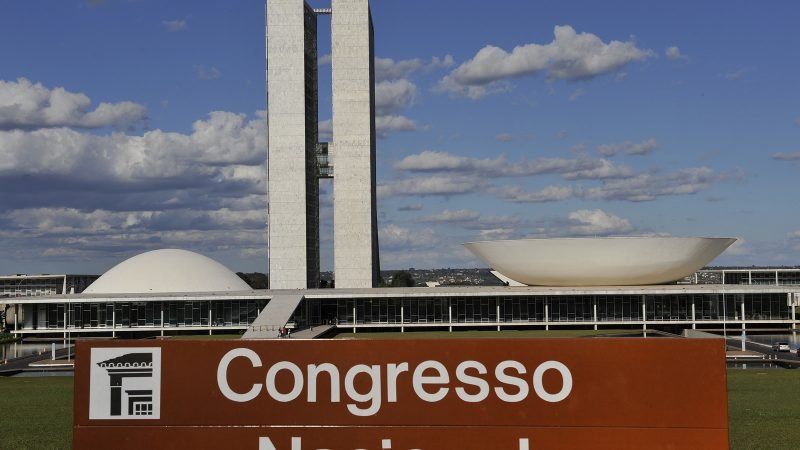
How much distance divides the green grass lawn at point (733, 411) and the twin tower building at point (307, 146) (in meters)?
40.0

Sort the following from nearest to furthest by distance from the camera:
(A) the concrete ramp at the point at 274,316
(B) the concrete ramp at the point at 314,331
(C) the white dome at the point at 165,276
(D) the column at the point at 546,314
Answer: (A) the concrete ramp at the point at 274,316
(B) the concrete ramp at the point at 314,331
(D) the column at the point at 546,314
(C) the white dome at the point at 165,276

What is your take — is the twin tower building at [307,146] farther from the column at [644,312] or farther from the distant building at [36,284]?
the distant building at [36,284]

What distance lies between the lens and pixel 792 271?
115 meters

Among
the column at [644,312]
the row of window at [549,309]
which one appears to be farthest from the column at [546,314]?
the column at [644,312]

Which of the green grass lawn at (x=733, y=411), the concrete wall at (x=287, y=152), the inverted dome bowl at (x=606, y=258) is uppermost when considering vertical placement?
the concrete wall at (x=287, y=152)

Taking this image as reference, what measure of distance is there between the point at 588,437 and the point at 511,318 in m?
56.7

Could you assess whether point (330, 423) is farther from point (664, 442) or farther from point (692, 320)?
point (692, 320)

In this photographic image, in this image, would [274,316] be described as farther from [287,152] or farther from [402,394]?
[402,394]

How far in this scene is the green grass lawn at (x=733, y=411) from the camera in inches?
698

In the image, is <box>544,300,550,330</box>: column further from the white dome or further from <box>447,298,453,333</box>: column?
the white dome

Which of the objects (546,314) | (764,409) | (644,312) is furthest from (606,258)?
(764,409)

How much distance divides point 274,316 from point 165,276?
57.4 ft

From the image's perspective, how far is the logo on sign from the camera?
916 centimetres

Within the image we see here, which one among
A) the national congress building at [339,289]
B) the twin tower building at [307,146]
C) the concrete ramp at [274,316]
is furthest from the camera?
the twin tower building at [307,146]
